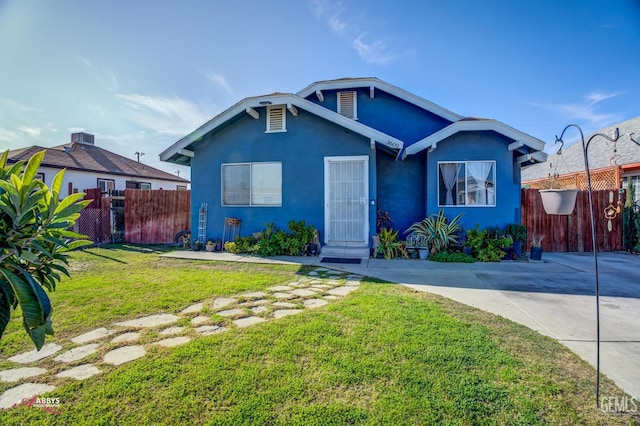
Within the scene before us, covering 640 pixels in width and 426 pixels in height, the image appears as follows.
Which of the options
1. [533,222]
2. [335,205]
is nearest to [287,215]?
[335,205]

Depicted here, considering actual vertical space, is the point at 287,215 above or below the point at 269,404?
above

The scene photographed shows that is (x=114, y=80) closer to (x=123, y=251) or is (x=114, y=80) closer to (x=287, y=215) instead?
(x=123, y=251)

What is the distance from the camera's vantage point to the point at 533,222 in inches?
350

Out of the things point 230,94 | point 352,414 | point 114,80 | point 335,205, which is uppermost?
point 230,94

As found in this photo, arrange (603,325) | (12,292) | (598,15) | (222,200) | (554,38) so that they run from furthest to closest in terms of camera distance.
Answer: (222,200) → (554,38) → (598,15) → (603,325) → (12,292)

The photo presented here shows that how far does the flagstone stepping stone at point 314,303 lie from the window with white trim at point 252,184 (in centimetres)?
470

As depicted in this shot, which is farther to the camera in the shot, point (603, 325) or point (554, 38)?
point (554, 38)

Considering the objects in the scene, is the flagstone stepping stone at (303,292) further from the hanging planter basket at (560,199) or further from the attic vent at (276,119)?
the attic vent at (276,119)

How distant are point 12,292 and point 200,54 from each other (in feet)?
27.2

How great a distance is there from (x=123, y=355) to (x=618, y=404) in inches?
154

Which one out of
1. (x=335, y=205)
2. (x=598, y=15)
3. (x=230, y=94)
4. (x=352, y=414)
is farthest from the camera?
(x=230, y=94)

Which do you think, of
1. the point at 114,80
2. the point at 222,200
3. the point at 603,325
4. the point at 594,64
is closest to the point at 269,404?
the point at 603,325

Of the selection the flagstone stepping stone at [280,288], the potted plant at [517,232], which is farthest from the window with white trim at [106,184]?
the potted plant at [517,232]

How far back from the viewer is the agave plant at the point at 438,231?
7598mm
